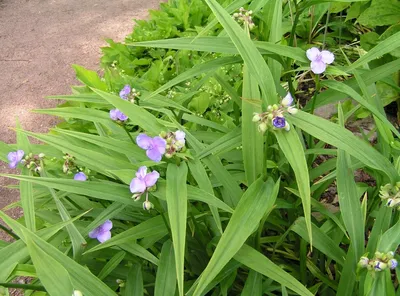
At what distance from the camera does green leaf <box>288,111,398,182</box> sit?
0.92 metres

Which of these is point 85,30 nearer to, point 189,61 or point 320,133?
point 189,61

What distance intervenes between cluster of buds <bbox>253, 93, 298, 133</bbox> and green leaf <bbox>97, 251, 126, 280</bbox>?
591 millimetres

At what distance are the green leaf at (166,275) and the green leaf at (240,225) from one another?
20cm

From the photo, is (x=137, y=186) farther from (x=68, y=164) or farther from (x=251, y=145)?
(x=68, y=164)

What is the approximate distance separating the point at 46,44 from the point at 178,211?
3284mm

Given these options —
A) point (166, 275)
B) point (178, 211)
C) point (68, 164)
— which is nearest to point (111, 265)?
point (166, 275)

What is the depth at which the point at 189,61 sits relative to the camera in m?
2.57

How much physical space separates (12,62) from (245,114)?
305 centimetres

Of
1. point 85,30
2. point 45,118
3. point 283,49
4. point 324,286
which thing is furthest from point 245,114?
point 85,30

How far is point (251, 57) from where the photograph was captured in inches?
40.4

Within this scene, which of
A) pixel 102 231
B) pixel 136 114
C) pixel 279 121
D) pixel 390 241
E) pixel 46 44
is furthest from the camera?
pixel 46 44

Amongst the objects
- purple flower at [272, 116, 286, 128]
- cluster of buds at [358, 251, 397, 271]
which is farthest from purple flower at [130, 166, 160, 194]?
cluster of buds at [358, 251, 397, 271]

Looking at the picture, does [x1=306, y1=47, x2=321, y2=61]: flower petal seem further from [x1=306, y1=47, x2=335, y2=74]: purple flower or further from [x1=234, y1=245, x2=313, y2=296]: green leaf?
[x1=234, y1=245, x2=313, y2=296]: green leaf

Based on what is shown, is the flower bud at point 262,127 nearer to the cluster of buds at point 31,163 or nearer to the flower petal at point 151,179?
the flower petal at point 151,179
